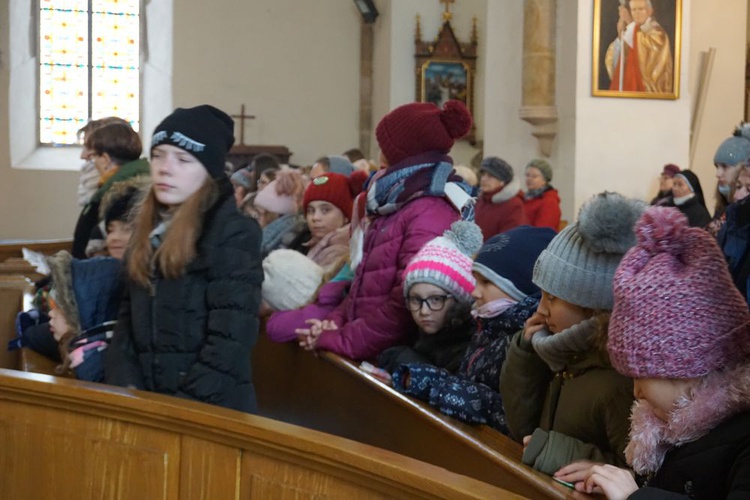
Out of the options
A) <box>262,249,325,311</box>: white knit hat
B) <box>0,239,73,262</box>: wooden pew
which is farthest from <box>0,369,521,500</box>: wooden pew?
<box>0,239,73,262</box>: wooden pew

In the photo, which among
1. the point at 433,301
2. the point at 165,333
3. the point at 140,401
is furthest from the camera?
the point at 433,301

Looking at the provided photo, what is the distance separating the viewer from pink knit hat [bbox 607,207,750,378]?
195cm

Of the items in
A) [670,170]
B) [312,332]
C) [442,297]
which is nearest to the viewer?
[442,297]

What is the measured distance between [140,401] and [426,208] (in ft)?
6.21

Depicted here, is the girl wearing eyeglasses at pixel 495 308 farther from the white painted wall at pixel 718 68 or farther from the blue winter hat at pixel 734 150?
the white painted wall at pixel 718 68

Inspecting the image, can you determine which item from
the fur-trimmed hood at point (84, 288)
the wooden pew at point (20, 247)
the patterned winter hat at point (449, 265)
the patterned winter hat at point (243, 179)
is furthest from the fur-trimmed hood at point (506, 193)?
the fur-trimmed hood at point (84, 288)

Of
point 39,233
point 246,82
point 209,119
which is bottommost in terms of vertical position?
point 39,233

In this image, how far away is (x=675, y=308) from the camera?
1.96 m

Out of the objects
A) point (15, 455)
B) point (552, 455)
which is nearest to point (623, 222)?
point (552, 455)

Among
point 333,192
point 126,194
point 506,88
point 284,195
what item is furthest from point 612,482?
point 506,88

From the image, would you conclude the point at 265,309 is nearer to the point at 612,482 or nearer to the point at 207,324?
the point at 207,324

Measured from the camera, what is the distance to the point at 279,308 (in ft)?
17.3

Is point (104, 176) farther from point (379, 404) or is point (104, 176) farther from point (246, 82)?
A: point (246, 82)

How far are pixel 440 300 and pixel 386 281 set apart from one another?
1.84 ft
